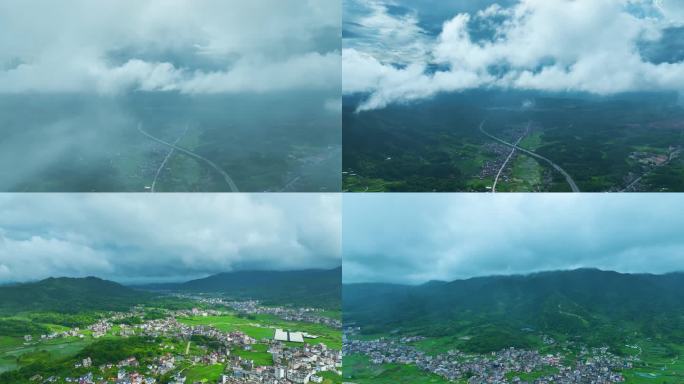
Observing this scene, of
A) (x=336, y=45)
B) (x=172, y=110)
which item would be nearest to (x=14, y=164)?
(x=172, y=110)

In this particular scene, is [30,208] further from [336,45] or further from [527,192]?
[527,192]

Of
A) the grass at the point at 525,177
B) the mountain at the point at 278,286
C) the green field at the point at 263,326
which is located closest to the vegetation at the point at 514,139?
the grass at the point at 525,177

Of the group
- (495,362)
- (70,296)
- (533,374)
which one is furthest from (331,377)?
(70,296)

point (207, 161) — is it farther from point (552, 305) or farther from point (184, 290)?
point (552, 305)

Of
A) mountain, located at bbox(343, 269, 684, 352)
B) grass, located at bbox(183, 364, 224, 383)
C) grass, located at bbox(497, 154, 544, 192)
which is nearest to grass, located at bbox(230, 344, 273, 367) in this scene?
grass, located at bbox(183, 364, 224, 383)

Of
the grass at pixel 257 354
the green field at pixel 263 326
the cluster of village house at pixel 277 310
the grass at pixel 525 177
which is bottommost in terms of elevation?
the grass at pixel 257 354

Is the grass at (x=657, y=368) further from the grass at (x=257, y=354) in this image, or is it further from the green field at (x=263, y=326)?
the grass at (x=257, y=354)
